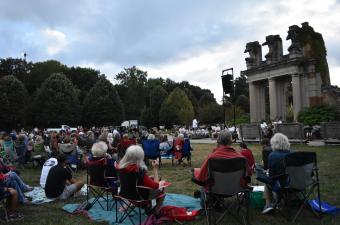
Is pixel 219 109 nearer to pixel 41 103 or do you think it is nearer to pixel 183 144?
pixel 41 103

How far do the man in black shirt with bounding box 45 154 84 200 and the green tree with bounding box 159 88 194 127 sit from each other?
58616mm

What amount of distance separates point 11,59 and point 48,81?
470 inches

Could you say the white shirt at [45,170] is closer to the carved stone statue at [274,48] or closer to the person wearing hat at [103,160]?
the person wearing hat at [103,160]

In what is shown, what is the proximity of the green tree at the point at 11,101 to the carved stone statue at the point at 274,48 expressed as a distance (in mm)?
33291

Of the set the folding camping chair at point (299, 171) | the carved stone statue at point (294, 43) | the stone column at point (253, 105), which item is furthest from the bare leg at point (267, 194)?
the stone column at point (253, 105)

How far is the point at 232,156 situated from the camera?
5738mm

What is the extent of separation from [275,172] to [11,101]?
47.2 meters

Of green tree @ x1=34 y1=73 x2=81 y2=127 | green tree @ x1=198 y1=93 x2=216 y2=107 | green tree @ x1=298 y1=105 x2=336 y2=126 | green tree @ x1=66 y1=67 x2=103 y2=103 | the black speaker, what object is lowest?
green tree @ x1=298 y1=105 x2=336 y2=126

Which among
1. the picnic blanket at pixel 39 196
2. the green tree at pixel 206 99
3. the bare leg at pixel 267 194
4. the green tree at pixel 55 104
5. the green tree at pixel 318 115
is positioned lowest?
the picnic blanket at pixel 39 196

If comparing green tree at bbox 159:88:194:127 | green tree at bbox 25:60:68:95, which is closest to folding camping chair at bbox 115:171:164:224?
green tree at bbox 25:60:68:95

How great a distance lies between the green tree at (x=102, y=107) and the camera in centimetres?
5422

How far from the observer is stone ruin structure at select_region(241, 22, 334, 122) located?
92.3 ft

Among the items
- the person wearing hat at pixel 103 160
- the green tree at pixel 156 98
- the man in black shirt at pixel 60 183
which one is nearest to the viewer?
the person wearing hat at pixel 103 160

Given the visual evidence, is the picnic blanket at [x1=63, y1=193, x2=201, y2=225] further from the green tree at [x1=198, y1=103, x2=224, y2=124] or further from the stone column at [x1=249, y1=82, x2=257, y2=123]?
the green tree at [x1=198, y1=103, x2=224, y2=124]
